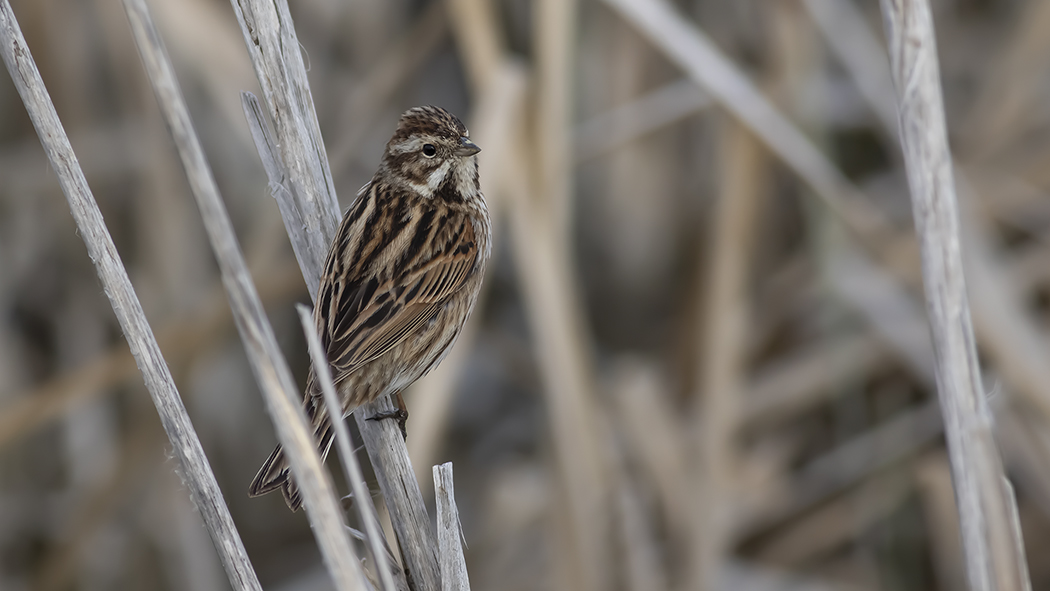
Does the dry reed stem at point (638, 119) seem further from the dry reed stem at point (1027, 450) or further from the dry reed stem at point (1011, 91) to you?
the dry reed stem at point (1027, 450)

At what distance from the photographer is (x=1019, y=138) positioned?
4.15 metres

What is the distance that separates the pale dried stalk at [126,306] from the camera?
152cm

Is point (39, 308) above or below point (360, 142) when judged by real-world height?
below

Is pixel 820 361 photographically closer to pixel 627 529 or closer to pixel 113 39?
pixel 627 529

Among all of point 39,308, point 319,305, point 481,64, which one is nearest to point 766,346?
point 481,64

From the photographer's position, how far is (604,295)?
15.3ft

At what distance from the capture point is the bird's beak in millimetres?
2334

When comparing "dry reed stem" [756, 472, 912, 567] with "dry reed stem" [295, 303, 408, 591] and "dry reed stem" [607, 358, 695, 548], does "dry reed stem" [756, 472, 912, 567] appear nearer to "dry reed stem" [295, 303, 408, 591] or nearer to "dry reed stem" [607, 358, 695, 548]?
"dry reed stem" [607, 358, 695, 548]

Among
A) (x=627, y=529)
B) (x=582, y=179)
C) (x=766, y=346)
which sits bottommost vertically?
(x=627, y=529)

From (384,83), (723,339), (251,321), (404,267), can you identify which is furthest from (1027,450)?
(251,321)

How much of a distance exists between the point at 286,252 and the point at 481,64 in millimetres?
1462

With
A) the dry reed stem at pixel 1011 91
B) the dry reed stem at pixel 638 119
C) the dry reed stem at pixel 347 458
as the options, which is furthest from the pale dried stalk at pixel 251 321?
the dry reed stem at pixel 1011 91

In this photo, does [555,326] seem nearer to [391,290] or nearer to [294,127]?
[391,290]

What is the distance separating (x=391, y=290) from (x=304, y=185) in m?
0.36
